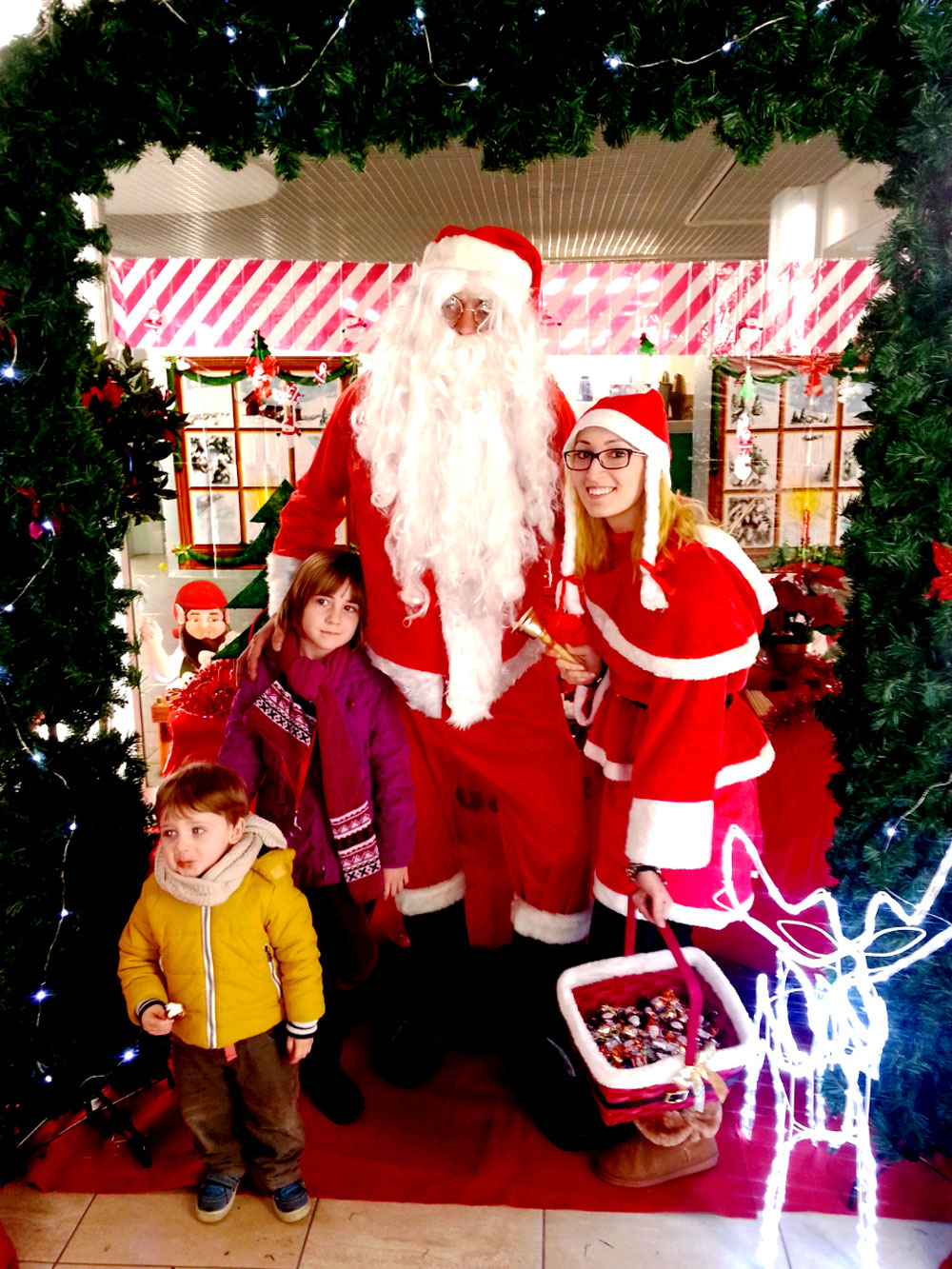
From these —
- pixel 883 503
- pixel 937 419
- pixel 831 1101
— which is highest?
pixel 937 419

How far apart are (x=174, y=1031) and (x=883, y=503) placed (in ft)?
6.79

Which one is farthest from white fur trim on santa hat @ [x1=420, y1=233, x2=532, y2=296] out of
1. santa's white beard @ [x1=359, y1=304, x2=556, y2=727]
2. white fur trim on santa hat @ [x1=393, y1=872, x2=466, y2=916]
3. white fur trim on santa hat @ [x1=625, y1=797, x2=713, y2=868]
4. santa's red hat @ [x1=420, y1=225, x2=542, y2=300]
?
white fur trim on santa hat @ [x1=393, y1=872, x2=466, y2=916]

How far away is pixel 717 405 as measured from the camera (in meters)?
5.50

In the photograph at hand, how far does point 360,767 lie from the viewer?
2.38 m

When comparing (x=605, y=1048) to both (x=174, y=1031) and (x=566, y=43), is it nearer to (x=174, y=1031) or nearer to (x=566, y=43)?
(x=174, y=1031)

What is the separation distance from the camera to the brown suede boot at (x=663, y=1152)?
7.36 ft

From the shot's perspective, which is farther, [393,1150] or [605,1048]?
[393,1150]

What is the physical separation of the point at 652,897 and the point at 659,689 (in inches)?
19.5

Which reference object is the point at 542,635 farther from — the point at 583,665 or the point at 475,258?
the point at 475,258

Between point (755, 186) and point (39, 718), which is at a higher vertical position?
point (755, 186)

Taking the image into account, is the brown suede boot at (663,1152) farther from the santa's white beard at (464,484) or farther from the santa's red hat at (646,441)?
the santa's red hat at (646,441)

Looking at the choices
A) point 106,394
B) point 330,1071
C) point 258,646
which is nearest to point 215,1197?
point 330,1071

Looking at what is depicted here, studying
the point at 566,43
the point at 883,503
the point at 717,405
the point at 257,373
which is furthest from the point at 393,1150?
the point at 717,405

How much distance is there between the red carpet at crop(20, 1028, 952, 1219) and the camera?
7.27 feet
